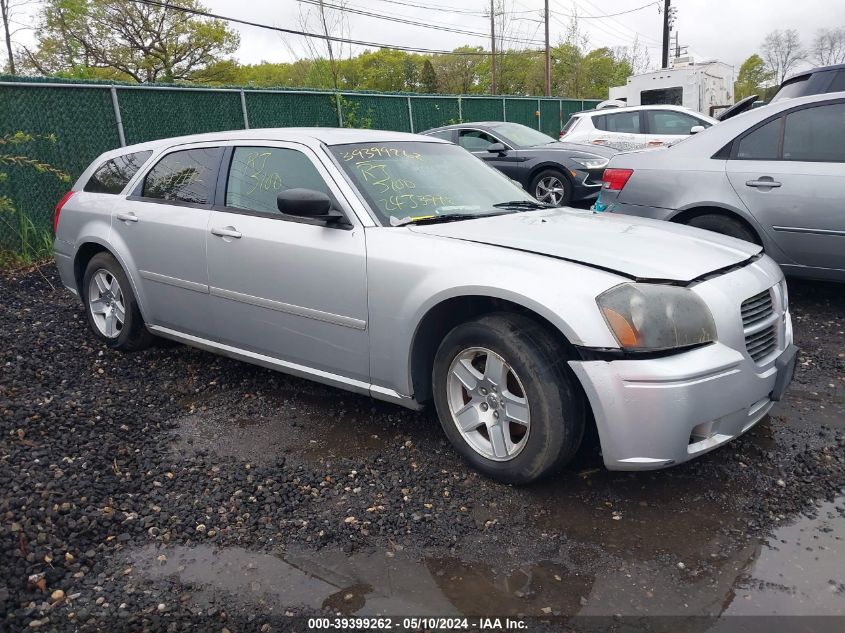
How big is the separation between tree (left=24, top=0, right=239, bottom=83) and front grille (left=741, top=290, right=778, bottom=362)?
133 feet

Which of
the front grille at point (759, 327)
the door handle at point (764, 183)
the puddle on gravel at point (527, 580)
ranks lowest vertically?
the puddle on gravel at point (527, 580)

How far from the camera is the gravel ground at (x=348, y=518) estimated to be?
2.42 metres

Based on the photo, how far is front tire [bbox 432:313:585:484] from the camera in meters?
2.85

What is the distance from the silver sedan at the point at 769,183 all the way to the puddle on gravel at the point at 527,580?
2.98 meters

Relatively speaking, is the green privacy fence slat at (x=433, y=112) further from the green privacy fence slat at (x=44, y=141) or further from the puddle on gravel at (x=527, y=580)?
the puddle on gravel at (x=527, y=580)

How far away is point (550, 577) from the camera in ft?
8.28

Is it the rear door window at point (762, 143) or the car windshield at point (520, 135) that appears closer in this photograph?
the rear door window at point (762, 143)

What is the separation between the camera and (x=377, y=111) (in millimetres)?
14484

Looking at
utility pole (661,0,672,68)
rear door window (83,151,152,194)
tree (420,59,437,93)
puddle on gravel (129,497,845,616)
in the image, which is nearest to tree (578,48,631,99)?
tree (420,59,437,93)

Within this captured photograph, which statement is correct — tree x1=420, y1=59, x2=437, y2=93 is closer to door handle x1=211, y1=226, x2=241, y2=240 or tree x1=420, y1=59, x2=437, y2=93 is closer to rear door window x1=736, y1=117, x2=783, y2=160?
rear door window x1=736, y1=117, x2=783, y2=160

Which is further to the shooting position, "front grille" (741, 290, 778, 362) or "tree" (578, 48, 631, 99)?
"tree" (578, 48, 631, 99)

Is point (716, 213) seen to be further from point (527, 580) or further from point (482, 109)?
point (482, 109)

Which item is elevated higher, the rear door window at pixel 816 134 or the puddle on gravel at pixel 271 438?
the rear door window at pixel 816 134

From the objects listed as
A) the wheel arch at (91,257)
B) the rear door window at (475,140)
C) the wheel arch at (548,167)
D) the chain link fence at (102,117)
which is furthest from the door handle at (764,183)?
the chain link fence at (102,117)
